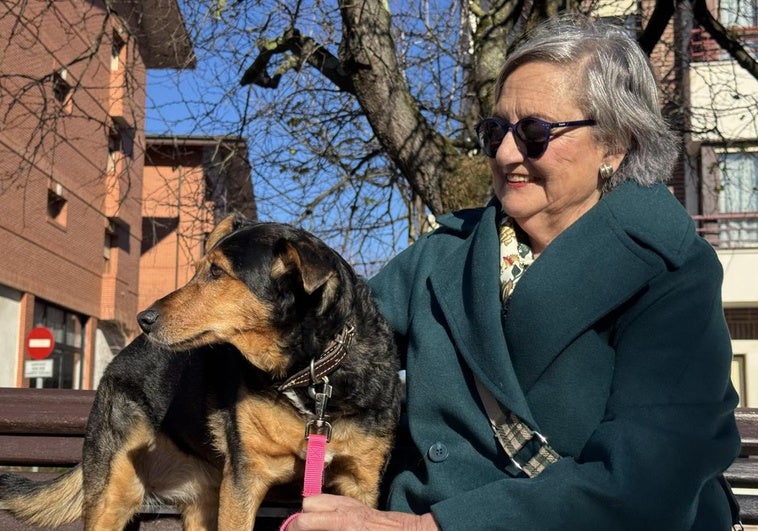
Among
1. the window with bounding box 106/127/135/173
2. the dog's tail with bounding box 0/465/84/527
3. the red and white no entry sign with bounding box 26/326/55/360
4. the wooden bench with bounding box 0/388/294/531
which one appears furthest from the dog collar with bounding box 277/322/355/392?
the red and white no entry sign with bounding box 26/326/55/360

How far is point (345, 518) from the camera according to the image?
2.28 m

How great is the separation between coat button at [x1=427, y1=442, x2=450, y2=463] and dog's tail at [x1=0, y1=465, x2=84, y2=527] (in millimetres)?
1983

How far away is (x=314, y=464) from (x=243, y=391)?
1.73ft

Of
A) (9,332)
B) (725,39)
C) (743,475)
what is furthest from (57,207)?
(743,475)

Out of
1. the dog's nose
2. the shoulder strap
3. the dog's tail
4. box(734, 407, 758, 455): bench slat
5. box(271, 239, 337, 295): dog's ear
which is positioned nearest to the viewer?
the shoulder strap

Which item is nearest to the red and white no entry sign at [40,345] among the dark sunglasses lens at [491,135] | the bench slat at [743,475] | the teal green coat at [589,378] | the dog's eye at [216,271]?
the dog's eye at [216,271]

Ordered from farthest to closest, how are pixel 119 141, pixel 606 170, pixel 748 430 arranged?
pixel 119 141
pixel 748 430
pixel 606 170

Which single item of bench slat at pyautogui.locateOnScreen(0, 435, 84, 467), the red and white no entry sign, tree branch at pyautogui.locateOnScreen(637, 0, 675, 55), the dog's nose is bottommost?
the red and white no entry sign

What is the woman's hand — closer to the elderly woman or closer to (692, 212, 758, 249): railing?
the elderly woman

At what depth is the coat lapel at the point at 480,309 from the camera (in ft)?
8.02

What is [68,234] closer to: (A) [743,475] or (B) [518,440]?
(A) [743,475]

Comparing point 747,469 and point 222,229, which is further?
point 747,469

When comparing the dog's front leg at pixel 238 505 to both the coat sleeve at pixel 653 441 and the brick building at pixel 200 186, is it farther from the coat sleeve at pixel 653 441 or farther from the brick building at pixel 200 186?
the brick building at pixel 200 186

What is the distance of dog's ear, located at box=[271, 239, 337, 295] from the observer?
2.95 m
